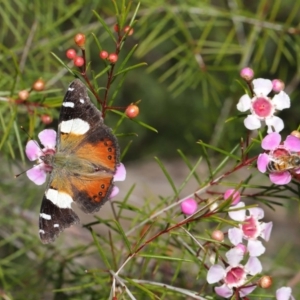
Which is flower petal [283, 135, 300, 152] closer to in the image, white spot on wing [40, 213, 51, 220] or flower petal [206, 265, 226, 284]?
flower petal [206, 265, 226, 284]

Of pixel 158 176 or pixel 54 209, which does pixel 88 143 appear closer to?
pixel 54 209

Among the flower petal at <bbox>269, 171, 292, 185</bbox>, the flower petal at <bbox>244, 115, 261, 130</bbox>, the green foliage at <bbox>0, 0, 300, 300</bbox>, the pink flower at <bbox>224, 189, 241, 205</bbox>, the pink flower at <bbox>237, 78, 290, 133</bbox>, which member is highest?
the pink flower at <bbox>237, 78, 290, 133</bbox>

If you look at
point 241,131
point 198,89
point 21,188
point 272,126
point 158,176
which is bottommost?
point 158,176

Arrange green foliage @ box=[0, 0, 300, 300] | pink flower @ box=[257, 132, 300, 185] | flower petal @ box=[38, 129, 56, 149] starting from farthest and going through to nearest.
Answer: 1. green foliage @ box=[0, 0, 300, 300]
2. flower petal @ box=[38, 129, 56, 149]
3. pink flower @ box=[257, 132, 300, 185]

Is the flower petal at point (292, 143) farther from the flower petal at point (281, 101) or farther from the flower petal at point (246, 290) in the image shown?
the flower petal at point (246, 290)

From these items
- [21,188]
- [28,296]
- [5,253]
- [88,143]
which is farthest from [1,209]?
[88,143]

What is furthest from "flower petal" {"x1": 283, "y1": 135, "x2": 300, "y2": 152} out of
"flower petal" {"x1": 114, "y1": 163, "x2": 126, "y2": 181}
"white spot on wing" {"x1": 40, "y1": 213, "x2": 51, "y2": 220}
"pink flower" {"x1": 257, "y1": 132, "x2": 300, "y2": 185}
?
"white spot on wing" {"x1": 40, "y1": 213, "x2": 51, "y2": 220}

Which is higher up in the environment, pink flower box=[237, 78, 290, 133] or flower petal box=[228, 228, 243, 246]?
pink flower box=[237, 78, 290, 133]

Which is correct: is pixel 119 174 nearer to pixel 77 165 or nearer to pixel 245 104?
pixel 77 165

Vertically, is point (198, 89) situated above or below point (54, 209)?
below
